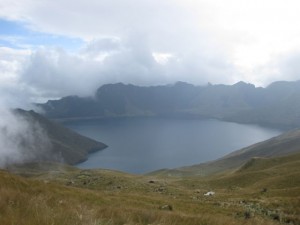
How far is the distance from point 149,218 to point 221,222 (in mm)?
1730

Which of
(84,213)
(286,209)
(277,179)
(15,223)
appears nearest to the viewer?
(15,223)

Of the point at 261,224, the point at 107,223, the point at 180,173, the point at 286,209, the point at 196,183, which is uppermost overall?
the point at 107,223

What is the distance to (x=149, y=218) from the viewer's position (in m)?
9.51

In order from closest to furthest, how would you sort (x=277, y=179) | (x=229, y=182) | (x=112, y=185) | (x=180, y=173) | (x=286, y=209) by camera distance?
(x=286, y=209) → (x=277, y=179) → (x=112, y=185) → (x=229, y=182) → (x=180, y=173)

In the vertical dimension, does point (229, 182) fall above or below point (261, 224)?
below

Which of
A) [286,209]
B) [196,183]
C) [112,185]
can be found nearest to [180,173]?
[196,183]

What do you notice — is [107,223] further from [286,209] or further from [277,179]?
[277,179]

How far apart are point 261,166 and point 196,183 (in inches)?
901

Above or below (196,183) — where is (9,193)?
above

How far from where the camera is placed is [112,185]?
2298 inches

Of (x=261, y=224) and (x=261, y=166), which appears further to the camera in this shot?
(x=261, y=166)

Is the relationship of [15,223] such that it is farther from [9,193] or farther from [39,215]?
[9,193]

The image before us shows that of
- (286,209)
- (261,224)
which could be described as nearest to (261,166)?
(286,209)

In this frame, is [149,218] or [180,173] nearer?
[149,218]
